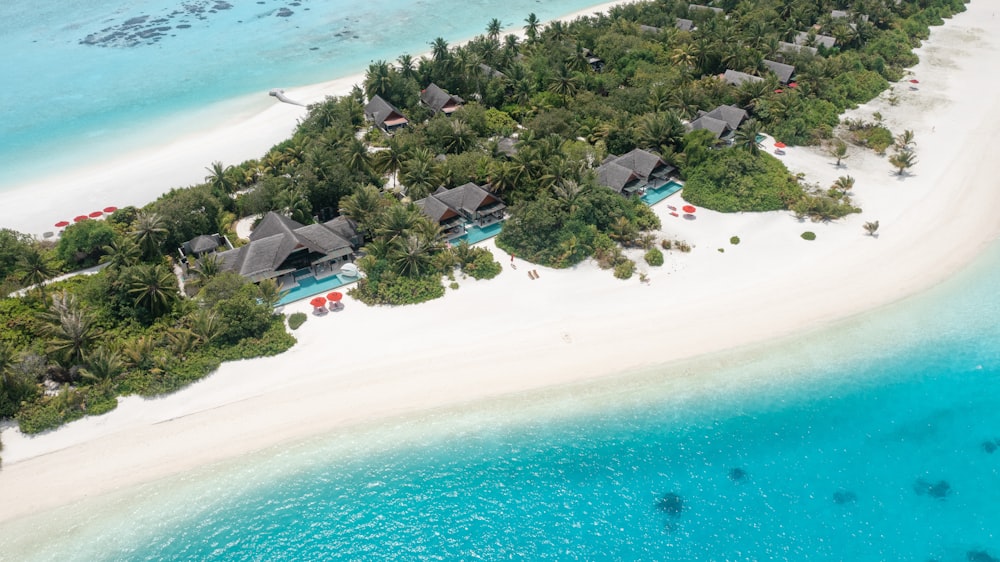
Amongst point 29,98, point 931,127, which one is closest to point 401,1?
point 29,98

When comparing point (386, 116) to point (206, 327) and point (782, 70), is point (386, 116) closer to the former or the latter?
point (206, 327)

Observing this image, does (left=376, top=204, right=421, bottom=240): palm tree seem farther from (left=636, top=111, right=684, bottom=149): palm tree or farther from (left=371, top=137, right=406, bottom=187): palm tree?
(left=636, top=111, right=684, bottom=149): palm tree

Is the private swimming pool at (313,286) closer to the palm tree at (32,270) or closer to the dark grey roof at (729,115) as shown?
the palm tree at (32,270)

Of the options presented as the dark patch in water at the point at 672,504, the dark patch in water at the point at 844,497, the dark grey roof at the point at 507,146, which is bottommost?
the dark patch in water at the point at 844,497

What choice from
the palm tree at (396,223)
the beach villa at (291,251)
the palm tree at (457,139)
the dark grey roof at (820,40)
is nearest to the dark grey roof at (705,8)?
the dark grey roof at (820,40)

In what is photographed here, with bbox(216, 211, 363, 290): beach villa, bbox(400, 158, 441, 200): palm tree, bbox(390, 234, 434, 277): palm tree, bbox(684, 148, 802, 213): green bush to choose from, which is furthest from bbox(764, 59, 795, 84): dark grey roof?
bbox(216, 211, 363, 290): beach villa

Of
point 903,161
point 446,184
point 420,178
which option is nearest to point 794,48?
point 903,161

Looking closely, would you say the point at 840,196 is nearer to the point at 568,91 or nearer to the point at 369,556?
the point at 568,91
